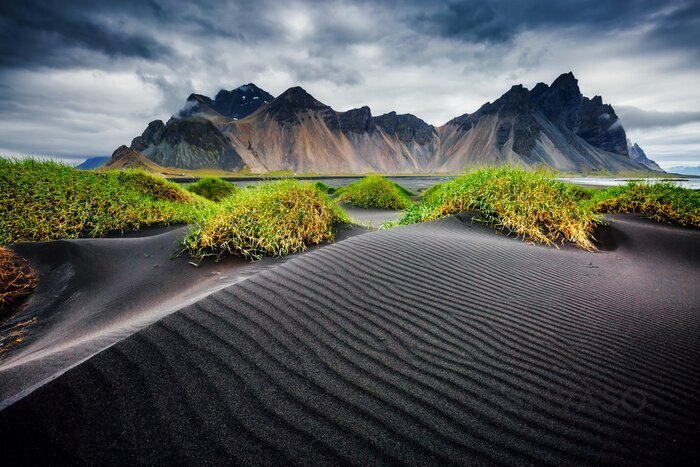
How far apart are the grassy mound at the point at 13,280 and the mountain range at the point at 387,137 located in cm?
11627

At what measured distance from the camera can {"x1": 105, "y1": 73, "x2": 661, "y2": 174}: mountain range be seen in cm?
11381

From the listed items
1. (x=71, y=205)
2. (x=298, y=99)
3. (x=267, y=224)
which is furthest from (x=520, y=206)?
(x=298, y=99)

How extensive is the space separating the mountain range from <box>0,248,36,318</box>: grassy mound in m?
116

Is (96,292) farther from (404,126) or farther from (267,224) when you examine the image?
(404,126)

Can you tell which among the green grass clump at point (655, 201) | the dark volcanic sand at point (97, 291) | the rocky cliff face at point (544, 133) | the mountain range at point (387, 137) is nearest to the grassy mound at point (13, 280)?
the dark volcanic sand at point (97, 291)

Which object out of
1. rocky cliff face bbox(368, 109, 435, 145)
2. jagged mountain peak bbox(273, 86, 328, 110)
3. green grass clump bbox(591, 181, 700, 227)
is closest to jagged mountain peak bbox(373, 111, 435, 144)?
rocky cliff face bbox(368, 109, 435, 145)

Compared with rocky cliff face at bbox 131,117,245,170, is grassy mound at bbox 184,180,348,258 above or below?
below

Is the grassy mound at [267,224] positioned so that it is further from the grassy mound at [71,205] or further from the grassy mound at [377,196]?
the grassy mound at [377,196]

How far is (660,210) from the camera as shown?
20.5 ft

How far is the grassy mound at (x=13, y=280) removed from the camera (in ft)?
10.4

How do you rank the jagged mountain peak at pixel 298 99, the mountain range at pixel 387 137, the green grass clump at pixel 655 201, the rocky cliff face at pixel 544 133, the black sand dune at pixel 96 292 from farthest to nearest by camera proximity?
the rocky cliff face at pixel 544 133, the jagged mountain peak at pixel 298 99, the mountain range at pixel 387 137, the green grass clump at pixel 655 201, the black sand dune at pixel 96 292

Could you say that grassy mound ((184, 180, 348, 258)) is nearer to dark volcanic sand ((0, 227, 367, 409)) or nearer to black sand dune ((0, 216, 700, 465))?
dark volcanic sand ((0, 227, 367, 409))

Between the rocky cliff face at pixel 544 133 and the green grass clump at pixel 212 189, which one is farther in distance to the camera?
the rocky cliff face at pixel 544 133

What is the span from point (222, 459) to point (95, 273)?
4.04 meters
